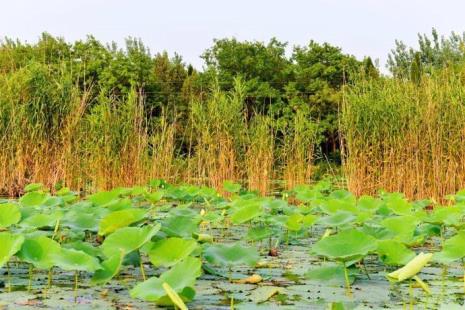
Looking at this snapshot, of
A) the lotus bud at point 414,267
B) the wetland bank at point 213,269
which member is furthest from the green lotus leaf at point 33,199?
the lotus bud at point 414,267

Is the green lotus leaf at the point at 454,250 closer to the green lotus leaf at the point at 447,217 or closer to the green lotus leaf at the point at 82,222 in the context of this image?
the green lotus leaf at the point at 447,217

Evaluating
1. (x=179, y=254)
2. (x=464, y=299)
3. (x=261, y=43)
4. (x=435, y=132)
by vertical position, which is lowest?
(x=464, y=299)

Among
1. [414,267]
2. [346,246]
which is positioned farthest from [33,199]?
[414,267]

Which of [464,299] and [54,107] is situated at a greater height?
[54,107]

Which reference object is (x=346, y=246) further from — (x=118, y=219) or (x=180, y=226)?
(x=118, y=219)

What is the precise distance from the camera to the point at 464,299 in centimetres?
182

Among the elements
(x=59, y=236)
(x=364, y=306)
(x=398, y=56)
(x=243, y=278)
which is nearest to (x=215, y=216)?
(x=59, y=236)

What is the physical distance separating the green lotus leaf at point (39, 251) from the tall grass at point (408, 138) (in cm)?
435

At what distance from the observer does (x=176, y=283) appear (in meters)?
1.56

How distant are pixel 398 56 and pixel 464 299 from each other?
34.1 metres

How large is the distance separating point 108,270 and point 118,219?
0.46 m

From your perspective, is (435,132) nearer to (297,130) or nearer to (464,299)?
(297,130)

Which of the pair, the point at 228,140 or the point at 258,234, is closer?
the point at 258,234

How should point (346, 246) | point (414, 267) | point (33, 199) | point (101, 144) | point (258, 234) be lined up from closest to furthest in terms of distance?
point (414, 267) < point (346, 246) < point (258, 234) < point (33, 199) < point (101, 144)
